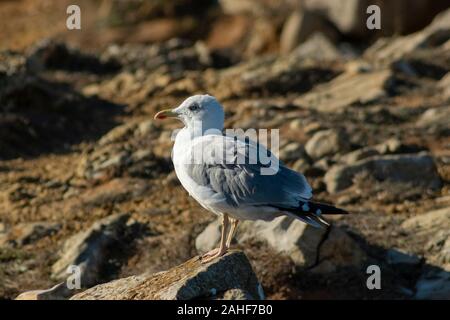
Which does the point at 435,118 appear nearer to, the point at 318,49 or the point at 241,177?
the point at 318,49

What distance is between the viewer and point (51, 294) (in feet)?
32.6

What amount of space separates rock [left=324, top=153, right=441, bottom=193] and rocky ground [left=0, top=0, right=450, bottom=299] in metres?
0.02

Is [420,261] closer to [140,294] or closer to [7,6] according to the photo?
[140,294]

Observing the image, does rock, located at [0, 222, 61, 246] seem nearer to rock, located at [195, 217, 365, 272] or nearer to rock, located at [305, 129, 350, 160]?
rock, located at [195, 217, 365, 272]

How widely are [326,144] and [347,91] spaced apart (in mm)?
3874

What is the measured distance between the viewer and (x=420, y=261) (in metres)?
10.4

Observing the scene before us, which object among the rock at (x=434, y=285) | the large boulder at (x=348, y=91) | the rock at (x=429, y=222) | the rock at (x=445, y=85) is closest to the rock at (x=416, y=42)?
the large boulder at (x=348, y=91)

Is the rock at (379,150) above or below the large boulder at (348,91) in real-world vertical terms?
below

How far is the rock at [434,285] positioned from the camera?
9.77 metres

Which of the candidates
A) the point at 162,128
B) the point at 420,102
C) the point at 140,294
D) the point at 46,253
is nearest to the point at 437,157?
the point at 420,102

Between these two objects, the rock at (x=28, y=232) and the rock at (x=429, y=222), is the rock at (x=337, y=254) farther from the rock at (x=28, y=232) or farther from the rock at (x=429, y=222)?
the rock at (x=28, y=232)

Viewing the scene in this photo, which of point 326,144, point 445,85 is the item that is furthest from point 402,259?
point 445,85

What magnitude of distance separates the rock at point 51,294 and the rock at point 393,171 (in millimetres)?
4014

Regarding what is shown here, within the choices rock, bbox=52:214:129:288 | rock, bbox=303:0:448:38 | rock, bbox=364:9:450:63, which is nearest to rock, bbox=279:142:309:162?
rock, bbox=52:214:129:288
